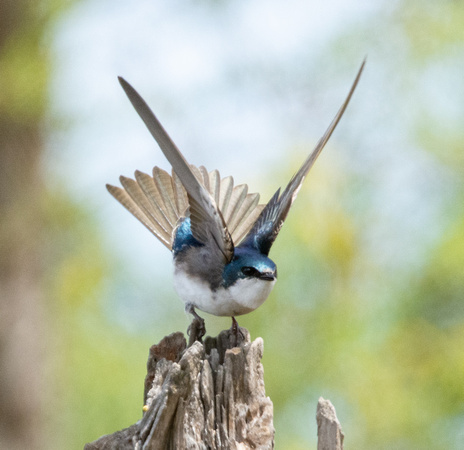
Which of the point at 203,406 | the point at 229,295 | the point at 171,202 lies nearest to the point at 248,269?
the point at 229,295

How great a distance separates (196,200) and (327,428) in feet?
3.63

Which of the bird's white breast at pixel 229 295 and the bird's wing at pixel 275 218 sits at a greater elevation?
the bird's wing at pixel 275 218

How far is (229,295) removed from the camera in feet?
11.5

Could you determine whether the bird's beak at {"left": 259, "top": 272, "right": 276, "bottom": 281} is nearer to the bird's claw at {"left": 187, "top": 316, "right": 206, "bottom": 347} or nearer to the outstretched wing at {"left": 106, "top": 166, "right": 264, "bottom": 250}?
the bird's claw at {"left": 187, "top": 316, "right": 206, "bottom": 347}

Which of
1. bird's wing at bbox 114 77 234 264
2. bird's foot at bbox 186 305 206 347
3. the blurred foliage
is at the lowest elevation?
bird's foot at bbox 186 305 206 347

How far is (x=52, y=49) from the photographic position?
721 cm

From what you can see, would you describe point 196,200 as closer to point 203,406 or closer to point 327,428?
point 203,406

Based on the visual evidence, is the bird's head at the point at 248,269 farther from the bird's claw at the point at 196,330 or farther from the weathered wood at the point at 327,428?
the weathered wood at the point at 327,428

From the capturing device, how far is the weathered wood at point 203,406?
111 inches

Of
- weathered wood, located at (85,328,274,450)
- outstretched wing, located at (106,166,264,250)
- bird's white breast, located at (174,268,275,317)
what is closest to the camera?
weathered wood, located at (85,328,274,450)

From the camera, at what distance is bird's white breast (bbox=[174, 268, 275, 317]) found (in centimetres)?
346

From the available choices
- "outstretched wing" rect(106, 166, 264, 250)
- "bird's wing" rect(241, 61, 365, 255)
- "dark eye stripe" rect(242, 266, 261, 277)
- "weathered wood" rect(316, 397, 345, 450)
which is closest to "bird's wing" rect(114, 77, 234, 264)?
"dark eye stripe" rect(242, 266, 261, 277)

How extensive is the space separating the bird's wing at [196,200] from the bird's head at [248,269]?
0.06 meters

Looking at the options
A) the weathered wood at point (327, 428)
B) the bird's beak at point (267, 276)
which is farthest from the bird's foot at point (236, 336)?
the weathered wood at point (327, 428)
